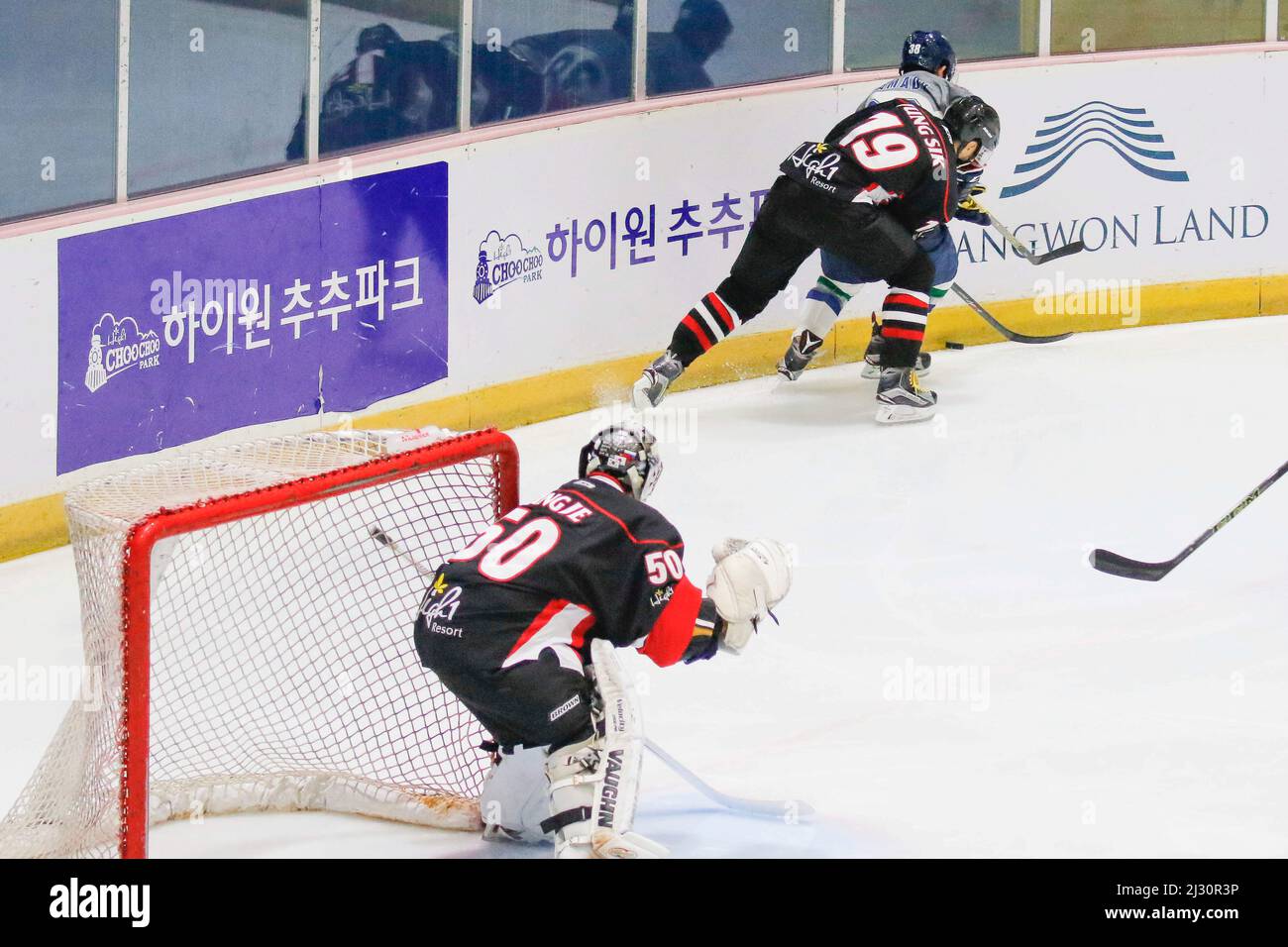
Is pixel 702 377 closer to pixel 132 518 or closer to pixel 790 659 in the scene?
pixel 790 659

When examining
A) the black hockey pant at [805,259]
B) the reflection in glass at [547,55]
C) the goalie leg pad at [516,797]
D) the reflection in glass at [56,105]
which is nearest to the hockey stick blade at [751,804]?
the goalie leg pad at [516,797]

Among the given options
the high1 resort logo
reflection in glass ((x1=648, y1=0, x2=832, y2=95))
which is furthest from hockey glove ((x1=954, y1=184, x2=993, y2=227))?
reflection in glass ((x1=648, y1=0, x2=832, y2=95))

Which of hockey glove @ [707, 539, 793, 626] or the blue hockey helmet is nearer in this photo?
hockey glove @ [707, 539, 793, 626]

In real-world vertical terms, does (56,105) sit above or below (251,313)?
above

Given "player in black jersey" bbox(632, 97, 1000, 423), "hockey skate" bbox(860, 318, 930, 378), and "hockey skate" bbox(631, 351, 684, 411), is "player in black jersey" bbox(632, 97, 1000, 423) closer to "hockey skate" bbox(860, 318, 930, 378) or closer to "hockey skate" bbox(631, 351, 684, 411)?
"hockey skate" bbox(631, 351, 684, 411)

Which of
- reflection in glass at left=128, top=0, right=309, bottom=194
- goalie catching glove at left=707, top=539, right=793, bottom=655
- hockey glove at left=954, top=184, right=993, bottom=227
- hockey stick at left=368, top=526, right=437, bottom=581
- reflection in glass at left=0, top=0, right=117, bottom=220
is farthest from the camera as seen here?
hockey glove at left=954, top=184, right=993, bottom=227

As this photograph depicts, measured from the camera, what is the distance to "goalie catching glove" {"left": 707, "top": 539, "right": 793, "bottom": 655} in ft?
11.0

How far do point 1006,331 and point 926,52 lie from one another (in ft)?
3.86

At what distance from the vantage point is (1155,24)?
7.41m

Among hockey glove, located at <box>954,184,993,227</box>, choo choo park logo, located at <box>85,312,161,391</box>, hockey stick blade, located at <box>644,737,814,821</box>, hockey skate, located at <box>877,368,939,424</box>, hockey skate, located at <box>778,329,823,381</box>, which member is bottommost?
hockey stick blade, located at <box>644,737,814,821</box>

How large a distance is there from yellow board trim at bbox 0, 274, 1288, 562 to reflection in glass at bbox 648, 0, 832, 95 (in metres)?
0.86

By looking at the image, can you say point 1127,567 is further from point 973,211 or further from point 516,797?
point 973,211

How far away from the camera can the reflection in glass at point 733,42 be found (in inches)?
259

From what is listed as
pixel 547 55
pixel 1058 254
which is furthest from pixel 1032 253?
pixel 547 55
